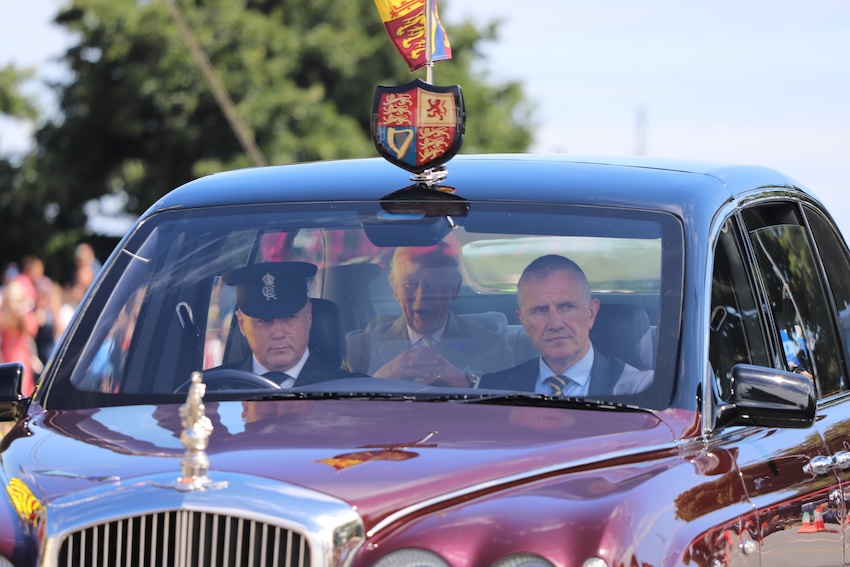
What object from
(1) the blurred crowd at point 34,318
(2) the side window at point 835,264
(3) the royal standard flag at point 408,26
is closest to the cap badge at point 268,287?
(3) the royal standard flag at point 408,26

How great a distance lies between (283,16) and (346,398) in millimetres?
35092

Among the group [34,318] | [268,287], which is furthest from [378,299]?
[34,318]

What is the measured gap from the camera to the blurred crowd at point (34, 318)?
45.9 ft

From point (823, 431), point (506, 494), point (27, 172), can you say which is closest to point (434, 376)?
point (506, 494)

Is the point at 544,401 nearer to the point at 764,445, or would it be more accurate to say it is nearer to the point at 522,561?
the point at 764,445

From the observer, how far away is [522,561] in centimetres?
299

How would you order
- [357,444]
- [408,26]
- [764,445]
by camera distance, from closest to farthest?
1. [357,444]
2. [764,445]
3. [408,26]

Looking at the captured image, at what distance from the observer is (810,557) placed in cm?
404

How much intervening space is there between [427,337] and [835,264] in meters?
1.96

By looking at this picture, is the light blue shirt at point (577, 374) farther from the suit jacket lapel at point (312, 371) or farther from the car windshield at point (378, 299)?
the suit jacket lapel at point (312, 371)

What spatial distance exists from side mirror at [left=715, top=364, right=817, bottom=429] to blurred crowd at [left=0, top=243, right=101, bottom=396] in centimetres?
1007

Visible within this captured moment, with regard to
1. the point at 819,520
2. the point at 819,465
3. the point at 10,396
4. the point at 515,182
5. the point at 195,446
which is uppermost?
the point at 515,182

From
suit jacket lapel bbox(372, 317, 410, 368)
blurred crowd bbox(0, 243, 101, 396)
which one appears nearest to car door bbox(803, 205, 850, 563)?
suit jacket lapel bbox(372, 317, 410, 368)

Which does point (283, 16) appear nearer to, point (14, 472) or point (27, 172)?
point (27, 172)
